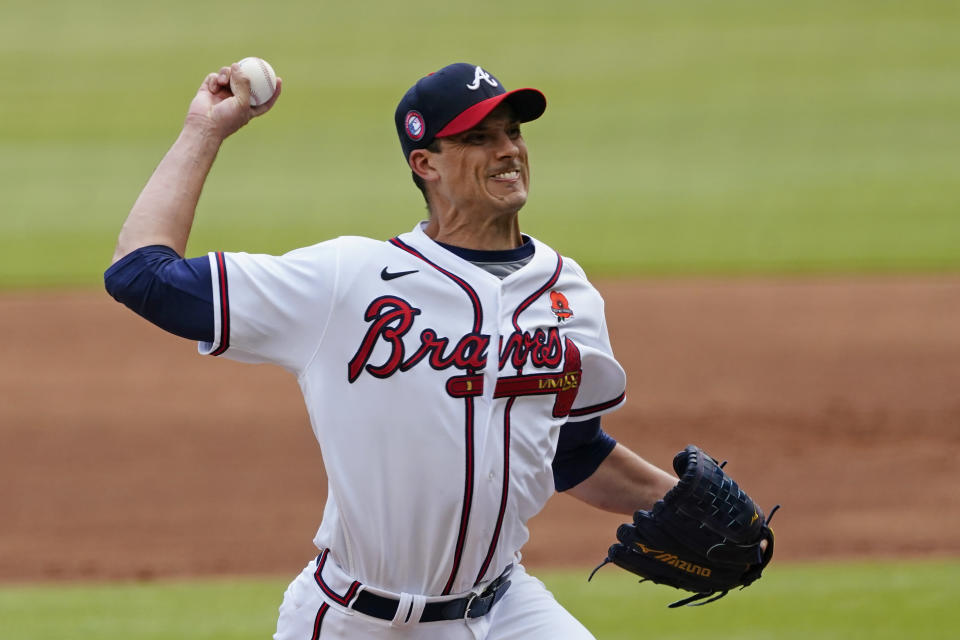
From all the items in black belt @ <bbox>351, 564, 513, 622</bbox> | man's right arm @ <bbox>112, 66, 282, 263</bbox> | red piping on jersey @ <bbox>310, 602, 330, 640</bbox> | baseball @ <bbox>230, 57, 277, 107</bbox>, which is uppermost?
baseball @ <bbox>230, 57, 277, 107</bbox>

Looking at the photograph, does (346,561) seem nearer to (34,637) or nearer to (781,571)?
(34,637)

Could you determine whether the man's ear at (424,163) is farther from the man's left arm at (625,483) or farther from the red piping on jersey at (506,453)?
the man's left arm at (625,483)

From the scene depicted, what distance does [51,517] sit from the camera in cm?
760

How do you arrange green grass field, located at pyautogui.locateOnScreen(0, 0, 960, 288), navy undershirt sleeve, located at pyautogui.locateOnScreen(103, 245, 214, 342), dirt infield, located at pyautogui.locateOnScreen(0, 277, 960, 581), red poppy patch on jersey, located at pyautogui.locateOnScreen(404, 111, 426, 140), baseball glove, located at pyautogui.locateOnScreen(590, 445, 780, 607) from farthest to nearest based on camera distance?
1. green grass field, located at pyautogui.locateOnScreen(0, 0, 960, 288)
2. dirt infield, located at pyautogui.locateOnScreen(0, 277, 960, 581)
3. baseball glove, located at pyautogui.locateOnScreen(590, 445, 780, 607)
4. red poppy patch on jersey, located at pyautogui.locateOnScreen(404, 111, 426, 140)
5. navy undershirt sleeve, located at pyautogui.locateOnScreen(103, 245, 214, 342)

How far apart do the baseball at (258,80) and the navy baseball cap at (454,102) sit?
304 millimetres

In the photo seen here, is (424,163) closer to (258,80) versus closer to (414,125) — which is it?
(414,125)

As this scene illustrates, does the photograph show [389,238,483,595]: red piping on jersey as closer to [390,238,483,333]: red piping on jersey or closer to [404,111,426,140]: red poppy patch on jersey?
[390,238,483,333]: red piping on jersey

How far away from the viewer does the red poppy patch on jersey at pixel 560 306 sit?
3072mm

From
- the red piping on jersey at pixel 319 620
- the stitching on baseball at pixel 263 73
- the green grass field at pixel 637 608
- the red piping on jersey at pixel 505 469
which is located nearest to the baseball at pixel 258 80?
the stitching on baseball at pixel 263 73

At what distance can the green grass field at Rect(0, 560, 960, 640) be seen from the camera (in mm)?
5293

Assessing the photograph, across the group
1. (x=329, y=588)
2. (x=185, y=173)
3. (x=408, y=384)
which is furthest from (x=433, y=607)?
(x=185, y=173)

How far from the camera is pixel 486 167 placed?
9.80 feet

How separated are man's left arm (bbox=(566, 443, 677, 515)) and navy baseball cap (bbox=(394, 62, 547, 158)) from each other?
0.95 metres

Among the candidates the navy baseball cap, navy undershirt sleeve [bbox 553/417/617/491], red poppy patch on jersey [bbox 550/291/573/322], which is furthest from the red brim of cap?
navy undershirt sleeve [bbox 553/417/617/491]
